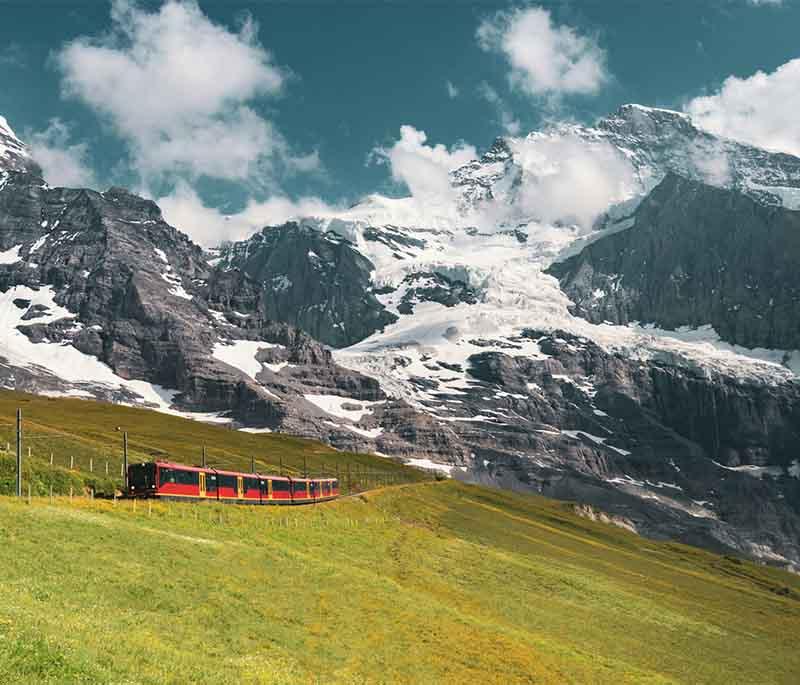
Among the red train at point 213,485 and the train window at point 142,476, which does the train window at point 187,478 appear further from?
the train window at point 142,476

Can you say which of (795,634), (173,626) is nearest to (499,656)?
(173,626)

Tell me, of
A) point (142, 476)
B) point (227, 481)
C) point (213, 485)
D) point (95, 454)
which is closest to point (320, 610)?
point (142, 476)

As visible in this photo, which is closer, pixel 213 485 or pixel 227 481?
pixel 213 485

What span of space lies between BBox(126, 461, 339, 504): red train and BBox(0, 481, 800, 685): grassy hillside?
19.3 ft

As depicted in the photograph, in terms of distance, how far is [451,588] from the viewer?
6225 cm

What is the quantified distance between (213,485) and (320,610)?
125 feet

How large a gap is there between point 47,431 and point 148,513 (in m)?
68.7

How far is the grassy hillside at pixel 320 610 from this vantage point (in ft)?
96.0

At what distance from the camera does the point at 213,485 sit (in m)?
79.9

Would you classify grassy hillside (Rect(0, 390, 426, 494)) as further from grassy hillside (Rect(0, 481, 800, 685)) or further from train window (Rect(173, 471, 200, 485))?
grassy hillside (Rect(0, 481, 800, 685))

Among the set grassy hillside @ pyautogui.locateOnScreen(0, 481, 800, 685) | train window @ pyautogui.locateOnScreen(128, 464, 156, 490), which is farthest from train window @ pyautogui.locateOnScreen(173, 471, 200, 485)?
grassy hillside @ pyautogui.locateOnScreen(0, 481, 800, 685)

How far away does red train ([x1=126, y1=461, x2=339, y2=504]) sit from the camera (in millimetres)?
70938

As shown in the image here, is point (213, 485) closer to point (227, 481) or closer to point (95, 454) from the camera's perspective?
point (227, 481)

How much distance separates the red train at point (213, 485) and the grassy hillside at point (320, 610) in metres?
5.89
